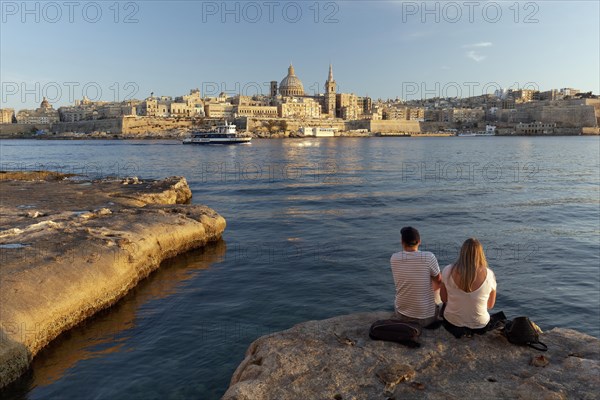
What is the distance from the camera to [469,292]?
393 centimetres

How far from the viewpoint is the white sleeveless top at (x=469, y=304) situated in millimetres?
3924

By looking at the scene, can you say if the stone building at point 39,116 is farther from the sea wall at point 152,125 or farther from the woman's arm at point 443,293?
the woman's arm at point 443,293

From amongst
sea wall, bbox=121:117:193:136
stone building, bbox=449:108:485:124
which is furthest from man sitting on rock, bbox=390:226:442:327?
stone building, bbox=449:108:485:124

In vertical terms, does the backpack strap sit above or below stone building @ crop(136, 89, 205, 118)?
below

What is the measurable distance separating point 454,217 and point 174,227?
797 centimetres

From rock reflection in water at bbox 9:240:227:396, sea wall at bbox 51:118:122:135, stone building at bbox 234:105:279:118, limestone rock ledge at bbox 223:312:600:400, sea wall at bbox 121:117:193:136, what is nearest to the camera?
limestone rock ledge at bbox 223:312:600:400

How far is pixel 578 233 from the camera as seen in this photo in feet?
38.6

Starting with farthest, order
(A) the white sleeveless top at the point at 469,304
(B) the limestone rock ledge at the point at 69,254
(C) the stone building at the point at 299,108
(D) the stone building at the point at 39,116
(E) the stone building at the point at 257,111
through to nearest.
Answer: (D) the stone building at the point at 39,116, (C) the stone building at the point at 299,108, (E) the stone building at the point at 257,111, (B) the limestone rock ledge at the point at 69,254, (A) the white sleeveless top at the point at 469,304

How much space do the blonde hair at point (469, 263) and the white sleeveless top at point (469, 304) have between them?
7cm

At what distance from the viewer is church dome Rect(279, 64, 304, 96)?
152250mm

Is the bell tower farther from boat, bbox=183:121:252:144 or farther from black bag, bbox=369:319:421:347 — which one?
black bag, bbox=369:319:421:347

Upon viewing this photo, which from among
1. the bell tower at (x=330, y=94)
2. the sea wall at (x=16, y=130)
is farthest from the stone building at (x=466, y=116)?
the sea wall at (x=16, y=130)

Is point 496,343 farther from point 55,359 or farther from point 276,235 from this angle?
point 276,235

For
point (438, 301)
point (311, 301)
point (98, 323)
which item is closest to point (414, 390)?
point (438, 301)
